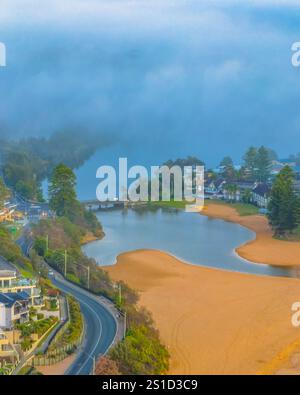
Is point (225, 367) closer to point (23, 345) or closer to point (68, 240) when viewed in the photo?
point (23, 345)

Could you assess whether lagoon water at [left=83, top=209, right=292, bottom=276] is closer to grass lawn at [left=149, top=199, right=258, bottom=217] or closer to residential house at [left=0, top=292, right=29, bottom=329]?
grass lawn at [left=149, top=199, right=258, bottom=217]

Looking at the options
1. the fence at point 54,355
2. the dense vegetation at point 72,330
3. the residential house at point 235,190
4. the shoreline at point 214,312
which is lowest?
the shoreline at point 214,312

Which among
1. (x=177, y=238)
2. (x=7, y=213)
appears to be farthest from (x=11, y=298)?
(x=177, y=238)

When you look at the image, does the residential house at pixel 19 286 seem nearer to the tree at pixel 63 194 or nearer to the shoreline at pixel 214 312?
the shoreline at pixel 214 312

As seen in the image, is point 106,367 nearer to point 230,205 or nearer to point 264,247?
point 264,247

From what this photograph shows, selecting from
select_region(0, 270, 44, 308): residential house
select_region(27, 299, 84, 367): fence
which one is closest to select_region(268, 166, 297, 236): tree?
select_region(0, 270, 44, 308): residential house

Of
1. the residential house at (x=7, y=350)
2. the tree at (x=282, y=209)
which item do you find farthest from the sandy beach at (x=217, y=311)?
the tree at (x=282, y=209)

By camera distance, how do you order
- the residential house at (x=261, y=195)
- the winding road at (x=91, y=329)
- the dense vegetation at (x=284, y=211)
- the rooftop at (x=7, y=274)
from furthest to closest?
1. the residential house at (x=261, y=195)
2. the dense vegetation at (x=284, y=211)
3. the rooftop at (x=7, y=274)
4. the winding road at (x=91, y=329)
